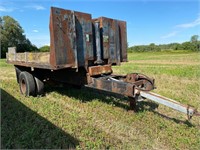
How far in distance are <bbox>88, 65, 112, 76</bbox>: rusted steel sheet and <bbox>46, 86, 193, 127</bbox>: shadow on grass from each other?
2.94ft

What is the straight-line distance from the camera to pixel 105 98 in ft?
20.2

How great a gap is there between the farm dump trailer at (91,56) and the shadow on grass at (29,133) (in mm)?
1154

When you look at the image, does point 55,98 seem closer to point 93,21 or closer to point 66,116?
point 66,116

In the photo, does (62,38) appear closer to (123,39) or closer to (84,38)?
(84,38)

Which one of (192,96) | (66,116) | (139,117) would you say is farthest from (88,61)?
(192,96)

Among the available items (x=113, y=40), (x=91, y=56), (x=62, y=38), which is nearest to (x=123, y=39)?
(x=113, y=40)

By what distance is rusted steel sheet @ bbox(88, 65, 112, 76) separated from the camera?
16.3 ft

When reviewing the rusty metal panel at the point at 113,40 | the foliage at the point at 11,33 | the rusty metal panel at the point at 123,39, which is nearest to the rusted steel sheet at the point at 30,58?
the rusty metal panel at the point at 113,40

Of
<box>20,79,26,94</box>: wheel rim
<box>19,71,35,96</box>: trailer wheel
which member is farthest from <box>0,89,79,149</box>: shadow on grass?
<box>20,79,26,94</box>: wheel rim

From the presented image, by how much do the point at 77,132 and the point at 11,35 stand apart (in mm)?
45966

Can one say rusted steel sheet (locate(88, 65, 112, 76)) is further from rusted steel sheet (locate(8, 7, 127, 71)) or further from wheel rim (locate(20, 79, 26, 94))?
wheel rim (locate(20, 79, 26, 94))

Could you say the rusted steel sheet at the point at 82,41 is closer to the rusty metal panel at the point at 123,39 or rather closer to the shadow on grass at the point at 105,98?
the rusty metal panel at the point at 123,39

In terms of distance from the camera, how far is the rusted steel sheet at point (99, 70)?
4.98 m

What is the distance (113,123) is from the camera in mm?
4355
